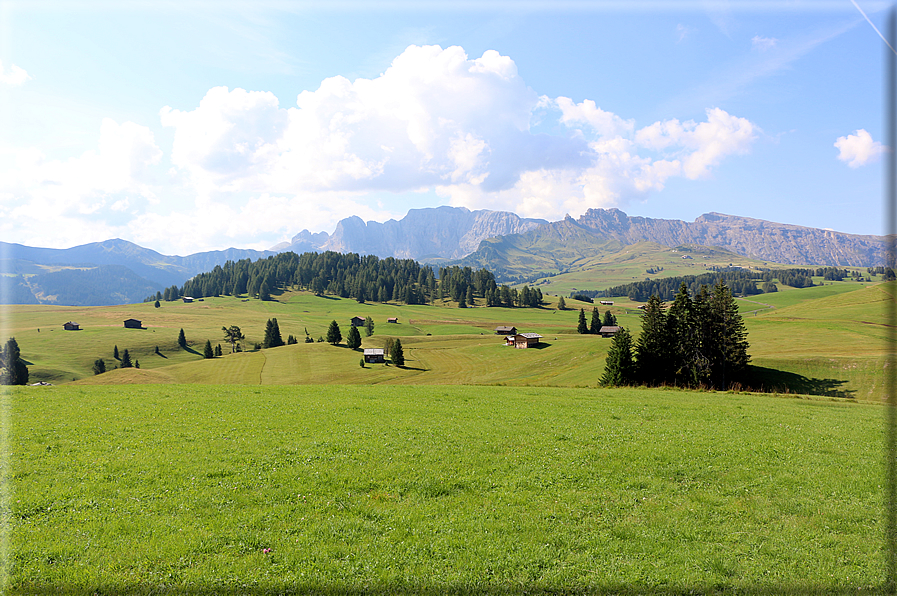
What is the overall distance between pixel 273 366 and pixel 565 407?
107968 millimetres

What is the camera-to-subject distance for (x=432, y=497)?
12836 millimetres

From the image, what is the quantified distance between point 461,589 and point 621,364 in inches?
2281

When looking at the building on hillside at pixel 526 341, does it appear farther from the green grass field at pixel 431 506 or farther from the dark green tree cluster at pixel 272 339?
the green grass field at pixel 431 506

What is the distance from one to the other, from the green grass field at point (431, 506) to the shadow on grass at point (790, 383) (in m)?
50.1

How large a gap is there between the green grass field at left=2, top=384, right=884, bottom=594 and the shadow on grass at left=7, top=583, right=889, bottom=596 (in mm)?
36

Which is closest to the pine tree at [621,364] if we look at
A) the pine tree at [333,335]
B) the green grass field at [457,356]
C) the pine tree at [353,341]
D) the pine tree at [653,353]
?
the pine tree at [653,353]

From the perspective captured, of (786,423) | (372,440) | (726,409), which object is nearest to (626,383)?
(726,409)

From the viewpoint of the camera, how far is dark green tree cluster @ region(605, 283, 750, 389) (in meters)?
63.4

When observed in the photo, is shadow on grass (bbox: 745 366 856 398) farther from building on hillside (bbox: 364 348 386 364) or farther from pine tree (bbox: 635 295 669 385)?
building on hillside (bbox: 364 348 386 364)

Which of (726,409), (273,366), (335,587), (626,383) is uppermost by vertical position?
(335,587)

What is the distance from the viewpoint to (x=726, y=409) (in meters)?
28.2

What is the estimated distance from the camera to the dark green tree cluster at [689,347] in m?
63.4

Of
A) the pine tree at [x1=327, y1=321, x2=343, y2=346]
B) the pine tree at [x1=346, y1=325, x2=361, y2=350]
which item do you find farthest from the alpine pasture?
the pine tree at [x1=327, y1=321, x2=343, y2=346]

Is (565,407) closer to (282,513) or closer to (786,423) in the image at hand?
(786,423)
